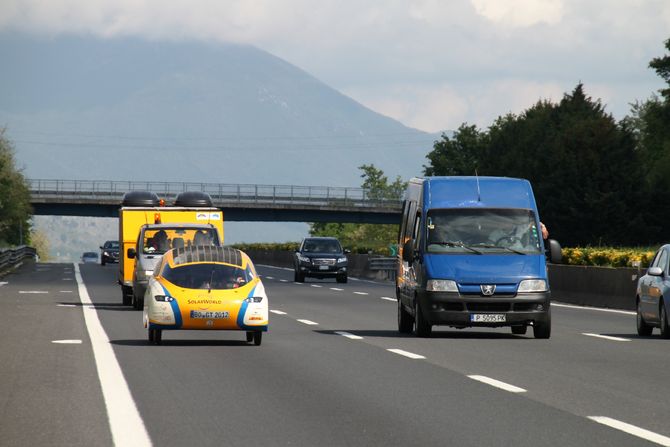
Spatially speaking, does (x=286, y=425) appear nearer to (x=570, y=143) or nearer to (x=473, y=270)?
(x=473, y=270)

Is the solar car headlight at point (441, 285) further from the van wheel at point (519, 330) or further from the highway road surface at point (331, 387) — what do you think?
the van wheel at point (519, 330)

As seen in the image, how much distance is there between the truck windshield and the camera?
97.9 feet

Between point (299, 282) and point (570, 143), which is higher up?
point (570, 143)

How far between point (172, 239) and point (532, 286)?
11.6m

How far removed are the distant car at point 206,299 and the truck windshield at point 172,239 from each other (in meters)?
9.77

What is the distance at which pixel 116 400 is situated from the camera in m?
12.1

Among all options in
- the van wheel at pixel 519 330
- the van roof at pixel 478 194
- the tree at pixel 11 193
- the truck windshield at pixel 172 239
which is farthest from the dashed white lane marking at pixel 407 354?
the tree at pixel 11 193

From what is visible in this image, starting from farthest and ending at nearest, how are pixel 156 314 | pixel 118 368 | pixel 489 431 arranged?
pixel 156 314 → pixel 118 368 → pixel 489 431

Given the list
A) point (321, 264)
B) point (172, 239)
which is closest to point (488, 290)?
point (172, 239)

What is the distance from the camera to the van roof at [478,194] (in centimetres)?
2142

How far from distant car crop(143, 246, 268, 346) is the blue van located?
251 centimetres

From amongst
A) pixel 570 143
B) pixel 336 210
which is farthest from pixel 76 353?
pixel 336 210

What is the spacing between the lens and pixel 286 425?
1045 cm

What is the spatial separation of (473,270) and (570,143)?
79.2m
